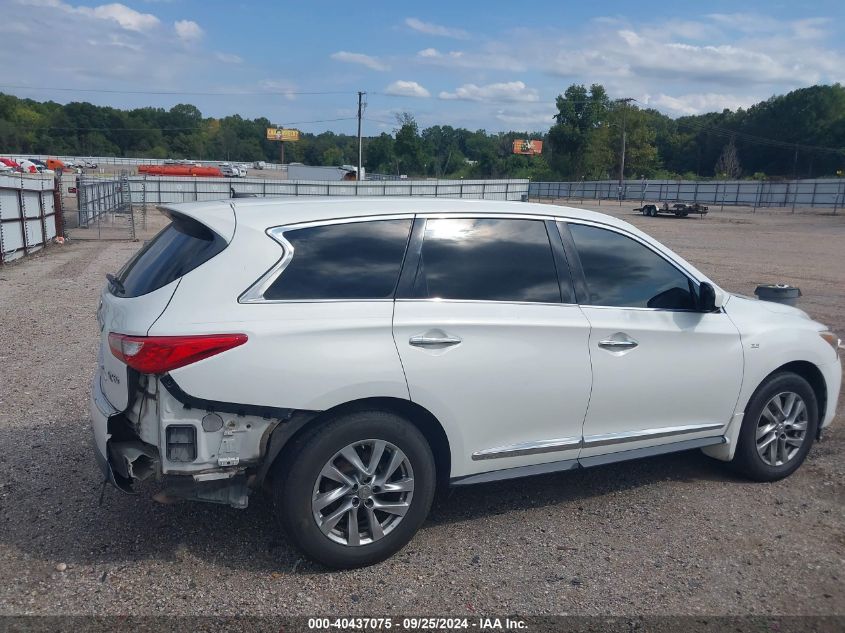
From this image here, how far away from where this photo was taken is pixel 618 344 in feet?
13.4

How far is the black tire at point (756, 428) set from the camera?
4.63 metres

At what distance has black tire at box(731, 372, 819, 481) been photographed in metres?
4.63

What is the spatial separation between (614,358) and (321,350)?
1.72m

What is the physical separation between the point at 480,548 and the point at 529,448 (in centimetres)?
59

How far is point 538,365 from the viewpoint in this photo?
12.6ft

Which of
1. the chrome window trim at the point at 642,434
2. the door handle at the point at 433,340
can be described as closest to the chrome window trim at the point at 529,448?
the chrome window trim at the point at 642,434

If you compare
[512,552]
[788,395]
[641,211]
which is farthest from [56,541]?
[641,211]

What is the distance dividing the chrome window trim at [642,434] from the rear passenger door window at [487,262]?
0.82 m

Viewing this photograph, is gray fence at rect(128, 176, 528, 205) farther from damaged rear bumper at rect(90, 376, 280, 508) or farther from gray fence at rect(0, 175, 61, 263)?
damaged rear bumper at rect(90, 376, 280, 508)

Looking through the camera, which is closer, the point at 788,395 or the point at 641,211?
the point at 788,395

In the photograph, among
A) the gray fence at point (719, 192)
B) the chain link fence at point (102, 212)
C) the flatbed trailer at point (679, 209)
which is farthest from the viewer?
the gray fence at point (719, 192)

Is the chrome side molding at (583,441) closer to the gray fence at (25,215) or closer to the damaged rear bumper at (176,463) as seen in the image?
the damaged rear bumper at (176,463)

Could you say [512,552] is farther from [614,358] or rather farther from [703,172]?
[703,172]

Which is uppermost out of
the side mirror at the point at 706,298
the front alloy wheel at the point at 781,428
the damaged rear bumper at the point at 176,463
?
the side mirror at the point at 706,298
